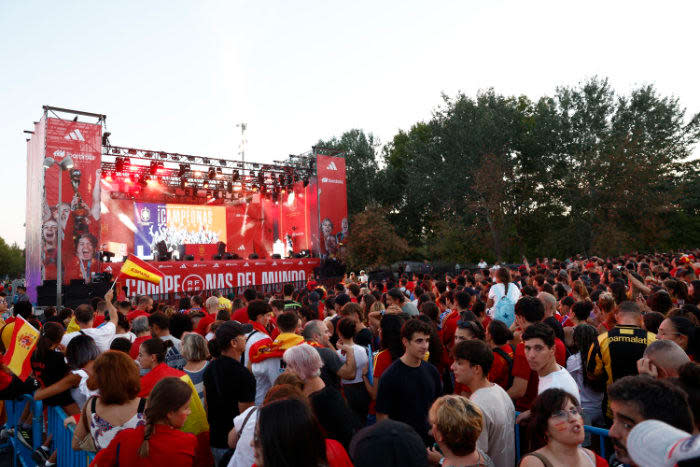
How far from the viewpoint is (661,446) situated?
107 cm

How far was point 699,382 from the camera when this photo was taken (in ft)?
6.48

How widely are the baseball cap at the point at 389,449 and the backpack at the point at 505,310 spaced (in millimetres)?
5208

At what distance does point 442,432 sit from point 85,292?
1658cm

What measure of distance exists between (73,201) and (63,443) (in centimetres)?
1540

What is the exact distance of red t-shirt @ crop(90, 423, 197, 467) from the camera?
7.99 ft

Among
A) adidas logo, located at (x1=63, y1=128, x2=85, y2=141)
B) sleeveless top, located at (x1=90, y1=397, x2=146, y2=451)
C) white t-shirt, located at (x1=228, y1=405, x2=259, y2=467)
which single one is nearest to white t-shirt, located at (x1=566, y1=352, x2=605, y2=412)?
white t-shirt, located at (x1=228, y1=405, x2=259, y2=467)

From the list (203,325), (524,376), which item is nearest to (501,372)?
(524,376)

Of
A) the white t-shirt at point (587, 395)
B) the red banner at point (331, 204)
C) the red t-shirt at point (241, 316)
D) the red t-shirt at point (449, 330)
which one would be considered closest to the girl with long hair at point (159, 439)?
the white t-shirt at point (587, 395)

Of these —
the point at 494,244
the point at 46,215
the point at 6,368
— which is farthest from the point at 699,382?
the point at 494,244

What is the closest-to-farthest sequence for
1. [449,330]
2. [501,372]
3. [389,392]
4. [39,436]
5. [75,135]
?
[389,392] → [501,372] → [39,436] → [449,330] → [75,135]

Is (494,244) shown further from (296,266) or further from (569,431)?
(569,431)

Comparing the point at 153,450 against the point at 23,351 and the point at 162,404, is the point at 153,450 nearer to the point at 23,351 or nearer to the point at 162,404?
the point at 162,404

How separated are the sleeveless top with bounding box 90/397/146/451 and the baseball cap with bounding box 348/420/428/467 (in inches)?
82.5

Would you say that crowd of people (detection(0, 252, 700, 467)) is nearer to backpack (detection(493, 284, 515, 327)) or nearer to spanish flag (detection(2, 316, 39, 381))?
spanish flag (detection(2, 316, 39, 381))
